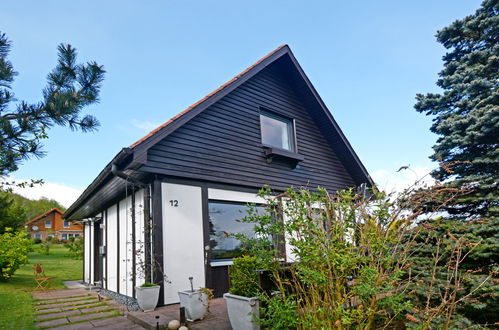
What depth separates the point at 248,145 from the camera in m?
7.84

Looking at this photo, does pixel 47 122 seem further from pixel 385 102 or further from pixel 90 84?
pixel 385 102

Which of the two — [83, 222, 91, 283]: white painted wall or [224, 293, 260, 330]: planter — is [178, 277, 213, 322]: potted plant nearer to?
[224, 293, 260, 330]: planter

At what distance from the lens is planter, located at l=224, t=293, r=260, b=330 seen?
11.9ft

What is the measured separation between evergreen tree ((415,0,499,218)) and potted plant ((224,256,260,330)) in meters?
3.05

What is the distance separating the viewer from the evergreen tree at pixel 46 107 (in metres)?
2.95

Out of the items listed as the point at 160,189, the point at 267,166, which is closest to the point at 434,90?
the point at 267,166

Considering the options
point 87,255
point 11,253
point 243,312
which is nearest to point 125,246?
point 243,312

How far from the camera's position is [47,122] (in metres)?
3.06

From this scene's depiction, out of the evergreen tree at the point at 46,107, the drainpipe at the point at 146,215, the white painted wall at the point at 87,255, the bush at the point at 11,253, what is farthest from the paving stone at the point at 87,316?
the white painted wall at the point at 87,255

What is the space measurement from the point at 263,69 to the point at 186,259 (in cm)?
544

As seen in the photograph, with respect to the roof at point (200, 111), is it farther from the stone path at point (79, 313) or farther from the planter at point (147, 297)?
the stone path at point (79, 313)

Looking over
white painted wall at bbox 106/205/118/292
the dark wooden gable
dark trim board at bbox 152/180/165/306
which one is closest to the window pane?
the dark wooden gable

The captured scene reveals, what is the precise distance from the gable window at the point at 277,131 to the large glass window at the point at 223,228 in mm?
2141

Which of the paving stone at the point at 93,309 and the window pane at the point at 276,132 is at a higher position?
the window pane at the point at 276,132
